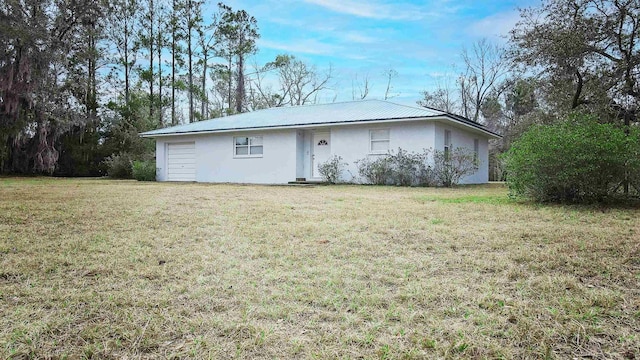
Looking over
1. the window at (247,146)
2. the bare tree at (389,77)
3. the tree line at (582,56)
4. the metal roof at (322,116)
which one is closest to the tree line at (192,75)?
the tree line at (582,56)

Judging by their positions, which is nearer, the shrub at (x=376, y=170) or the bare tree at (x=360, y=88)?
the shrub at (x=376, y=170)

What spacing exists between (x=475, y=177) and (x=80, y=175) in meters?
21.3

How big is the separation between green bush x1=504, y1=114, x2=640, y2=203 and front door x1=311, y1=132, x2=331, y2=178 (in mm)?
9227

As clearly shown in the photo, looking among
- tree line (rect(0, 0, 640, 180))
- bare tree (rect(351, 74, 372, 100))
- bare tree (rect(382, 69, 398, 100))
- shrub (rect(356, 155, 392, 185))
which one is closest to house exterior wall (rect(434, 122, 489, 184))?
tree line (rect(0, 0, 640, 180))

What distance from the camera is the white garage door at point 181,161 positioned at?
762 inches

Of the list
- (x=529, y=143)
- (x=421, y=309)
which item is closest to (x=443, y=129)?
→ (x=529, y=143)

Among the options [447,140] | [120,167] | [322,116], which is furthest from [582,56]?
[120,167]

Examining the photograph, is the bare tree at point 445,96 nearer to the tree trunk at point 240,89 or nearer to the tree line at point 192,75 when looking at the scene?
the tree line at point 192,75

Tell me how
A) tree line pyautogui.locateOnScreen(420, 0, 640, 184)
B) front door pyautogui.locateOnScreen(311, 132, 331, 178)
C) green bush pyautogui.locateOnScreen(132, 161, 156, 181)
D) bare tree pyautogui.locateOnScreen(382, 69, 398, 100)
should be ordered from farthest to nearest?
bare tree pyautogui.locateOnScreen(382, 69, 398, 100), green bush pyautogui.locateOnScreen(132, 161, 156, 181), front door pyautogui.locateOnScreen(311, 132, 331, 178), tree line pyautogui.locateOnScreen(420, 0, 640, 184)

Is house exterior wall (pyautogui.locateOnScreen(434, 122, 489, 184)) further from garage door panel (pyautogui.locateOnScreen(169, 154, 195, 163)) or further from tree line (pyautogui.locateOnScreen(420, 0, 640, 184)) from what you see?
garage door panel (pyautogui.locateOnScreen(169, 154, 195, 163))

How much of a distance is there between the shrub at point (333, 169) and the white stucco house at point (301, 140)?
0.26m

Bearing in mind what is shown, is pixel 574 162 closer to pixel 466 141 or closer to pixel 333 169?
pixel 333 169

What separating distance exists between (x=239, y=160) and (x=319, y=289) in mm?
15534

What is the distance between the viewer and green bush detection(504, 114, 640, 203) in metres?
6.72
